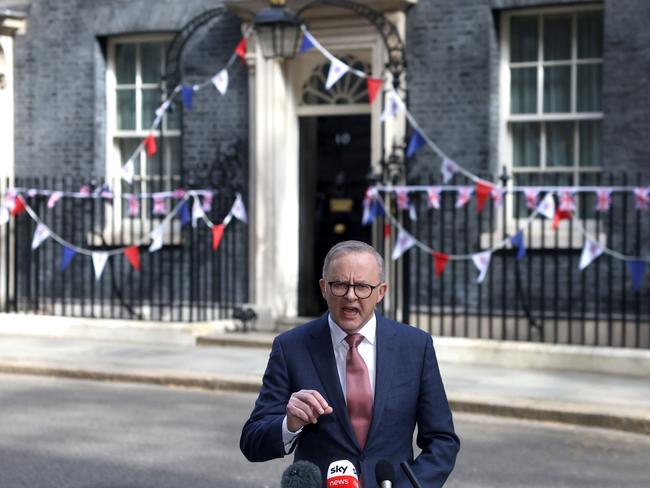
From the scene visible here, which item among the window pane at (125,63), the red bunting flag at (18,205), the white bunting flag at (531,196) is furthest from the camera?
the window pane at (125,63)

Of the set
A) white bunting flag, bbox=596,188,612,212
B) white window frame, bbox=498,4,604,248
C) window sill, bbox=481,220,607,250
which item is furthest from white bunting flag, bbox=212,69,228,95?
white bunting flag, bbox=596,188,612,212

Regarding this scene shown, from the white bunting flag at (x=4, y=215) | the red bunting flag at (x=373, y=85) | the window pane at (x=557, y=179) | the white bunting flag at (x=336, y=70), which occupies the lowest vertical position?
the white bunting flag at (x=4, y=215)

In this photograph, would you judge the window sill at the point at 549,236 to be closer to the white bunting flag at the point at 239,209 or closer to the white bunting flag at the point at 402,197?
the white bunting flag at the point at 402,197

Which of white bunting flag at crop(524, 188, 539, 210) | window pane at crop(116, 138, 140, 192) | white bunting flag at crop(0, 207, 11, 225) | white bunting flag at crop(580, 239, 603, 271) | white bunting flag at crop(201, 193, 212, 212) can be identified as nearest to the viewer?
white bunting flag at crop(580, 239, 603, 271)

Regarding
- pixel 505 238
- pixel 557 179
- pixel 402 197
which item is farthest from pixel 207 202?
pixel 557 179

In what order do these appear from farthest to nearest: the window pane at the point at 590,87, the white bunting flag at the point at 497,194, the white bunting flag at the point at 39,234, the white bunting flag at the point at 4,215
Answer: the white bunting flag at the point at 4,215 < the white bunting flag at the point at 39,234 < the window pane at the point at 590,87 < the white bunting flag at the point at 497,194

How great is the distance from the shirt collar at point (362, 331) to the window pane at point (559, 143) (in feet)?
35.2

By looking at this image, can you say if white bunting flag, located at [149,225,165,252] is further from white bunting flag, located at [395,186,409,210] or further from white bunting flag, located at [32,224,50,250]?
white bunting flag, located at [395,186,409,210]

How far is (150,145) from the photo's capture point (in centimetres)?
1612

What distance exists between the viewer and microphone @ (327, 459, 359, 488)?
12.2ft

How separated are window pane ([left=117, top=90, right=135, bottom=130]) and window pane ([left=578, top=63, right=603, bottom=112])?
19.0 feet

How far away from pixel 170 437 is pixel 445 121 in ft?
20.9

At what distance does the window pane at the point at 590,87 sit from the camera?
47.1ft

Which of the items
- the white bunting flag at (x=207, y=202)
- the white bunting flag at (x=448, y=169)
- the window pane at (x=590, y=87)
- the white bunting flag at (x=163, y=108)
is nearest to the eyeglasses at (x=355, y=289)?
the white bunting flag at (x=448, y=169)
